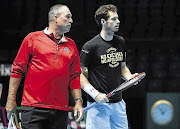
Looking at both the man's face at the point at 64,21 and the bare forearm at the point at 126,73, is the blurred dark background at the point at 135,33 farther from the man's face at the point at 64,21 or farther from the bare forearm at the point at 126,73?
the man's face at the point at 64,21

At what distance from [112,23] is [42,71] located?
1.44 metres

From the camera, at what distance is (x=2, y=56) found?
6828 mm

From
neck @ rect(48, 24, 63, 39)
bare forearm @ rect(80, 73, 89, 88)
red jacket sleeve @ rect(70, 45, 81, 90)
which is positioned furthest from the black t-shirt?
neck @ rect(48, 24, 63, 39)

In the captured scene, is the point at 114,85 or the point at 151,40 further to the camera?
the point at 151,40

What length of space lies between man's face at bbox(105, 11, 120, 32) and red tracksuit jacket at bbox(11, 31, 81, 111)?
120cm

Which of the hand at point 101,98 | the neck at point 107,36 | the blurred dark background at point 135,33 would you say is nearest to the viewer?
the hand at point 101,98

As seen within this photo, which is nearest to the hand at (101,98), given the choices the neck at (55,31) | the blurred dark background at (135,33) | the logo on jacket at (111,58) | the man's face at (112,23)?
the logo on jacket at (111,58)

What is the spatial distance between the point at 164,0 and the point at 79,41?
2.24m

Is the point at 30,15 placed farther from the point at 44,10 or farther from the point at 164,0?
the point at 164,0

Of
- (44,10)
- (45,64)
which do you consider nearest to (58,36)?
(45,64)

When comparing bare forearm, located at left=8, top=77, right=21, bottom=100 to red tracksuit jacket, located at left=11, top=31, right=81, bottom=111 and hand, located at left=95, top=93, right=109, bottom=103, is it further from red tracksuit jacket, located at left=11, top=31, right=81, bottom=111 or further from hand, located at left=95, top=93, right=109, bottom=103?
hand, located at left=95, top=93, right=109, bottom=103

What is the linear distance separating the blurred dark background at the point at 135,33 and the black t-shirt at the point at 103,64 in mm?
2457

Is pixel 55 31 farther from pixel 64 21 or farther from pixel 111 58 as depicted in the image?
pixel 111 58

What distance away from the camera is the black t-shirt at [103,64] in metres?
4.32
